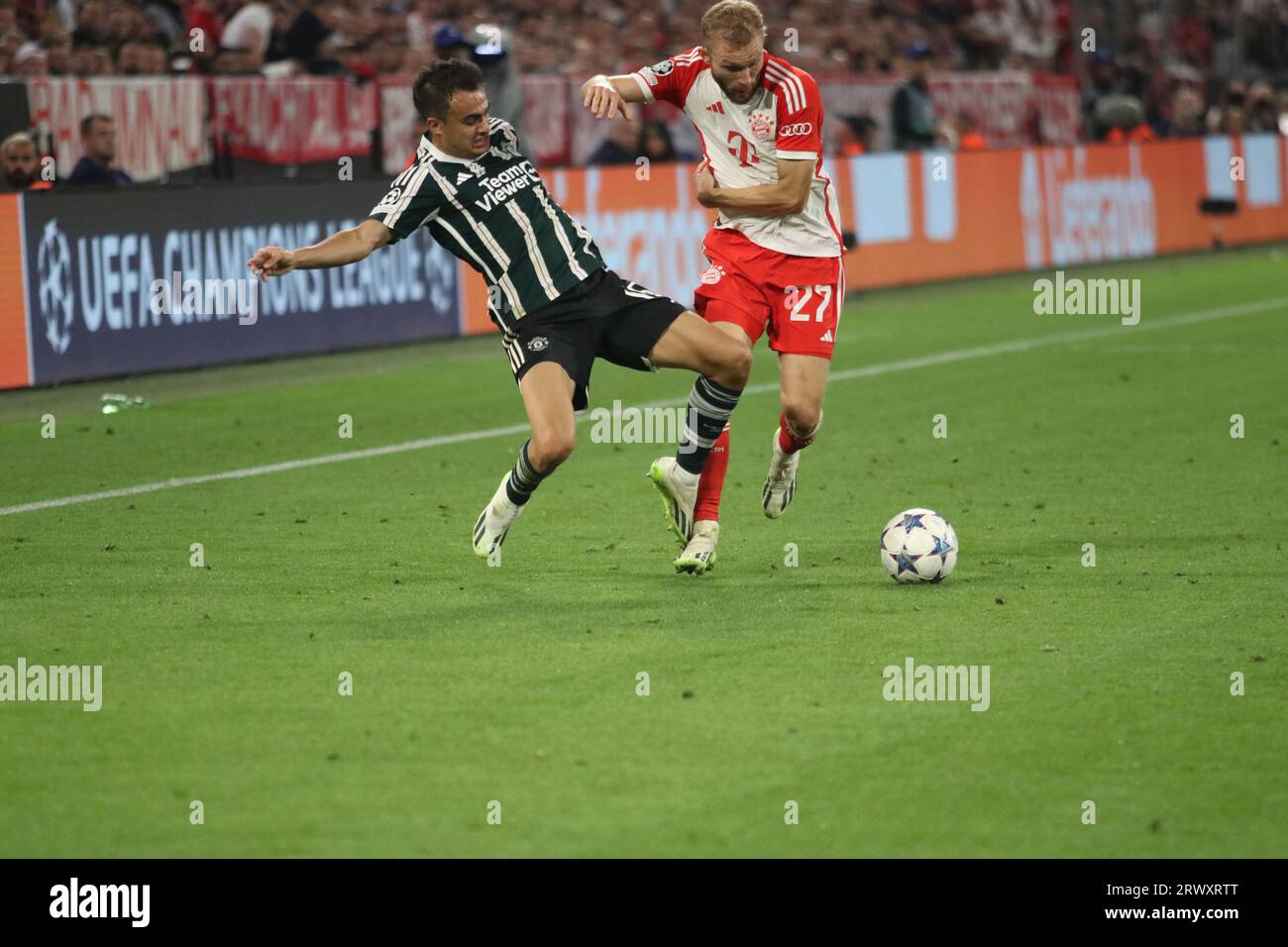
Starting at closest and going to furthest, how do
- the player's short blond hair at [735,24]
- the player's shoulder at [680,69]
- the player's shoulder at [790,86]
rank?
the player's short blond hair at [735,24] → the player's shoulder at [790,86] → the player's shoulder at [680,69]

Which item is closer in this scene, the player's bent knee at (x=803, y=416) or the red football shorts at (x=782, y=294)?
the player's bent knee at (x=803, y=416)

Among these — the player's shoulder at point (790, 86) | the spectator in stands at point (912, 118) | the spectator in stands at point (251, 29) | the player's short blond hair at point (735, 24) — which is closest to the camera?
the player's short blond hair at point (735, 24)

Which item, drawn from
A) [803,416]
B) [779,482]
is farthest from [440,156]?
[779,482]

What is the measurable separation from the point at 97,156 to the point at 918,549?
8637 mm

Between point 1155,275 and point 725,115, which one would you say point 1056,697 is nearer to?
point 725,115

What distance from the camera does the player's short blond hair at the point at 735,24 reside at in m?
7.72

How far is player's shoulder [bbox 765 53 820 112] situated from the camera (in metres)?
8.05

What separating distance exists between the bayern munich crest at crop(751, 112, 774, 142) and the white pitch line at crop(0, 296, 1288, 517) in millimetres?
3715

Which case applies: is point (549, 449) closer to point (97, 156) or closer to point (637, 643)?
point (637, 643)

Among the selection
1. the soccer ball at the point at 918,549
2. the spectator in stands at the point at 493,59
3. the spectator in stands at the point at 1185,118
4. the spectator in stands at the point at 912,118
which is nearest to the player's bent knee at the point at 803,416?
the soccer ball at the point at 918,549

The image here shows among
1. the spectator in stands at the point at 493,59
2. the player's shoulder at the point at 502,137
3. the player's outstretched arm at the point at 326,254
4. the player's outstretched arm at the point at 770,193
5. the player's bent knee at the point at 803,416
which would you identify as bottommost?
the player's bent knee at the point at 803,416

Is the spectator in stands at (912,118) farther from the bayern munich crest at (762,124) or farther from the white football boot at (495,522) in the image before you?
the white football boot at (495,522)

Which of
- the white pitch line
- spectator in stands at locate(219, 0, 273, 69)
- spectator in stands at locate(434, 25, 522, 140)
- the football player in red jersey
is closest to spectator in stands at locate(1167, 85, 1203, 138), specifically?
the white pitch line

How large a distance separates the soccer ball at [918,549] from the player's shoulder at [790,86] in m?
1.67
